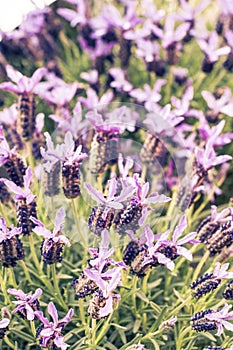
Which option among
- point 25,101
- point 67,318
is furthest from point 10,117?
point 67,318

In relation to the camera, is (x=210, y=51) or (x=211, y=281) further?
(x=210, y=51)

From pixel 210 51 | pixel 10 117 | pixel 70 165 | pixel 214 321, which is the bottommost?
pixel 214 321

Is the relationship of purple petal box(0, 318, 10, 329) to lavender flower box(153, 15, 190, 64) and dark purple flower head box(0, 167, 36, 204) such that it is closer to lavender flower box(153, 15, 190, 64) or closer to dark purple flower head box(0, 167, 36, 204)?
dark purple flower head box(0, 167, 36, 204)

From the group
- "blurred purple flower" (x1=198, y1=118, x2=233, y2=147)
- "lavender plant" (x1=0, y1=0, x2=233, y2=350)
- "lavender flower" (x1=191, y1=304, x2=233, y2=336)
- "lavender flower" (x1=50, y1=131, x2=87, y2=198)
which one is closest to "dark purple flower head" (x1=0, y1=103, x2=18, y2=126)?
"lavender plant" (x1=0, y1=0, x2=233, y2=350)

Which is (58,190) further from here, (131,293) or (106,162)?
(131,293)

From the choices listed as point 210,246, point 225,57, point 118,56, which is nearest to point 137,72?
point 118,56

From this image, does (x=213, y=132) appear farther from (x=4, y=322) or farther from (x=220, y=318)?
(x=4, y=322)
